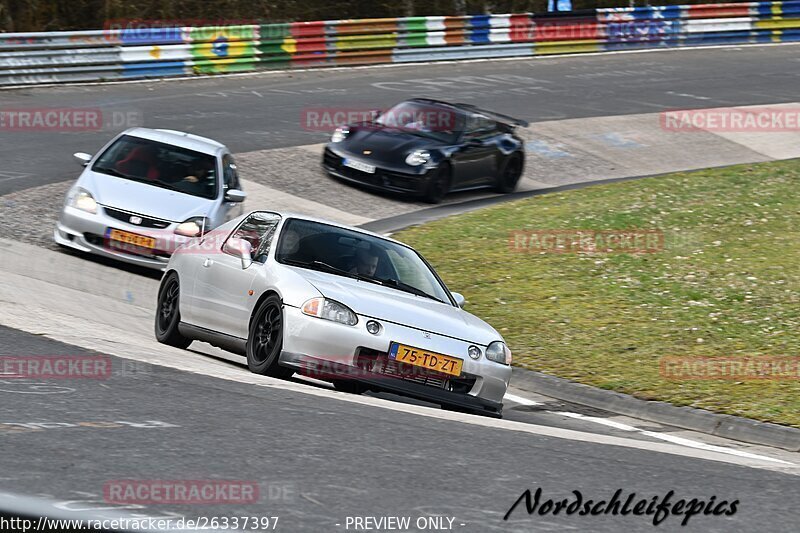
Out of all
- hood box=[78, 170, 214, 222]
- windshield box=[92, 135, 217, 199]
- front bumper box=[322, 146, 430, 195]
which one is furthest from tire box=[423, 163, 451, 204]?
hood box=[78, 170, 214, 222]

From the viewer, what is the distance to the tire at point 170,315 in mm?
10383

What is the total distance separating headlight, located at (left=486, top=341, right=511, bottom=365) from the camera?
8992 mm

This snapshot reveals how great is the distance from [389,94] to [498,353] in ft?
62.9

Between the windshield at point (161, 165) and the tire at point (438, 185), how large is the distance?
4988mm

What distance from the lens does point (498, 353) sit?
9062 millimetres

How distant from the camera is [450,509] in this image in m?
5.32

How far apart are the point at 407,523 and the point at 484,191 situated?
16339 millimetres

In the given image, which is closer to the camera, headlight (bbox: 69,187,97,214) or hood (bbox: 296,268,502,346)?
hood (bbox: 296,268,502,346)

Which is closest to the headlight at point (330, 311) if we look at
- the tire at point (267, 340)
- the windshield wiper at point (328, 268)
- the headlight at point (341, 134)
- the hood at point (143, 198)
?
the tire at point (267, 340)

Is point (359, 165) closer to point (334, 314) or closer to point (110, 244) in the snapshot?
point (110, 244)

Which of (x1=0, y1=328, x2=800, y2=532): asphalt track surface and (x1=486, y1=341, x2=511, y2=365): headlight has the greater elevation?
(x1=0, y1=328, x2=800, y2=532): asphalt track surface

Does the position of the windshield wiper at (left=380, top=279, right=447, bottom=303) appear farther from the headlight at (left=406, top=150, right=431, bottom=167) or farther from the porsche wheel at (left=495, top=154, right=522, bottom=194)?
the porsche wheel at (left=495, top=154, right=522, bottom=194)

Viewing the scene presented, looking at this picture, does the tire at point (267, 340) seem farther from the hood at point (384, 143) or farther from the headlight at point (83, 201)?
the hood at point (384, 143)

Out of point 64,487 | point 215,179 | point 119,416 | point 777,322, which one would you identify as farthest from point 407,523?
point 215,179
